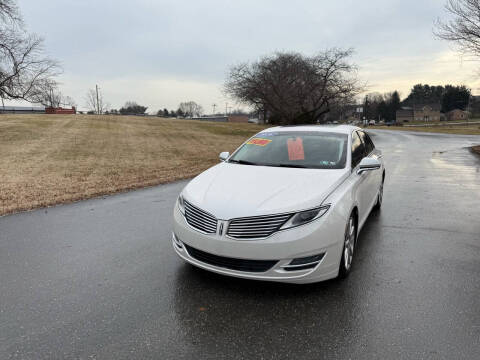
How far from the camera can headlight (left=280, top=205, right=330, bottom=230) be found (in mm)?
2865

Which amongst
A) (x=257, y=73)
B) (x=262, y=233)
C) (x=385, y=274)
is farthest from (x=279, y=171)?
(x=257, y=73)

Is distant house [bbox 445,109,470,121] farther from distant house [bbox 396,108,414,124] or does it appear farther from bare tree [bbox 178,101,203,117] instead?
bare tree [bbox 178,101,203,117]

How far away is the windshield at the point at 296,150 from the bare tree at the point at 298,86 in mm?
31800

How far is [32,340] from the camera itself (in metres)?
2.46

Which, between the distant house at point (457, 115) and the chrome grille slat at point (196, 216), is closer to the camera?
the chrome grille slat at point (196, 216)

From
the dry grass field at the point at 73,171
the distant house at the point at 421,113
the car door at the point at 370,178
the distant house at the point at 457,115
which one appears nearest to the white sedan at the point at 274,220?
the car door at the point at 370,178

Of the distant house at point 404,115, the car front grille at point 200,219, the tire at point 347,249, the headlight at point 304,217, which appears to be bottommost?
the tire at point 347,249

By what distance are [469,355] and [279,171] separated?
2311mm

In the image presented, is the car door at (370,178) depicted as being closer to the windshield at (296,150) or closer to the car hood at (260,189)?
the windshield at (296,150)

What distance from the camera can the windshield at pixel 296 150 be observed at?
405 cm

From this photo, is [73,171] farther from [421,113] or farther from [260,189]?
[421,113]

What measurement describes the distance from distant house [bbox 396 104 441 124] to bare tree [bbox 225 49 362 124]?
96.3 metres

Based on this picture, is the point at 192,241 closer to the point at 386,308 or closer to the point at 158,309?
the point at 158,309

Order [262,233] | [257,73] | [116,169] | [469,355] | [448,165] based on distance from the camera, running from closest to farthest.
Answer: [469,355], [262,233], [116,169], [448,165], [257,73]
